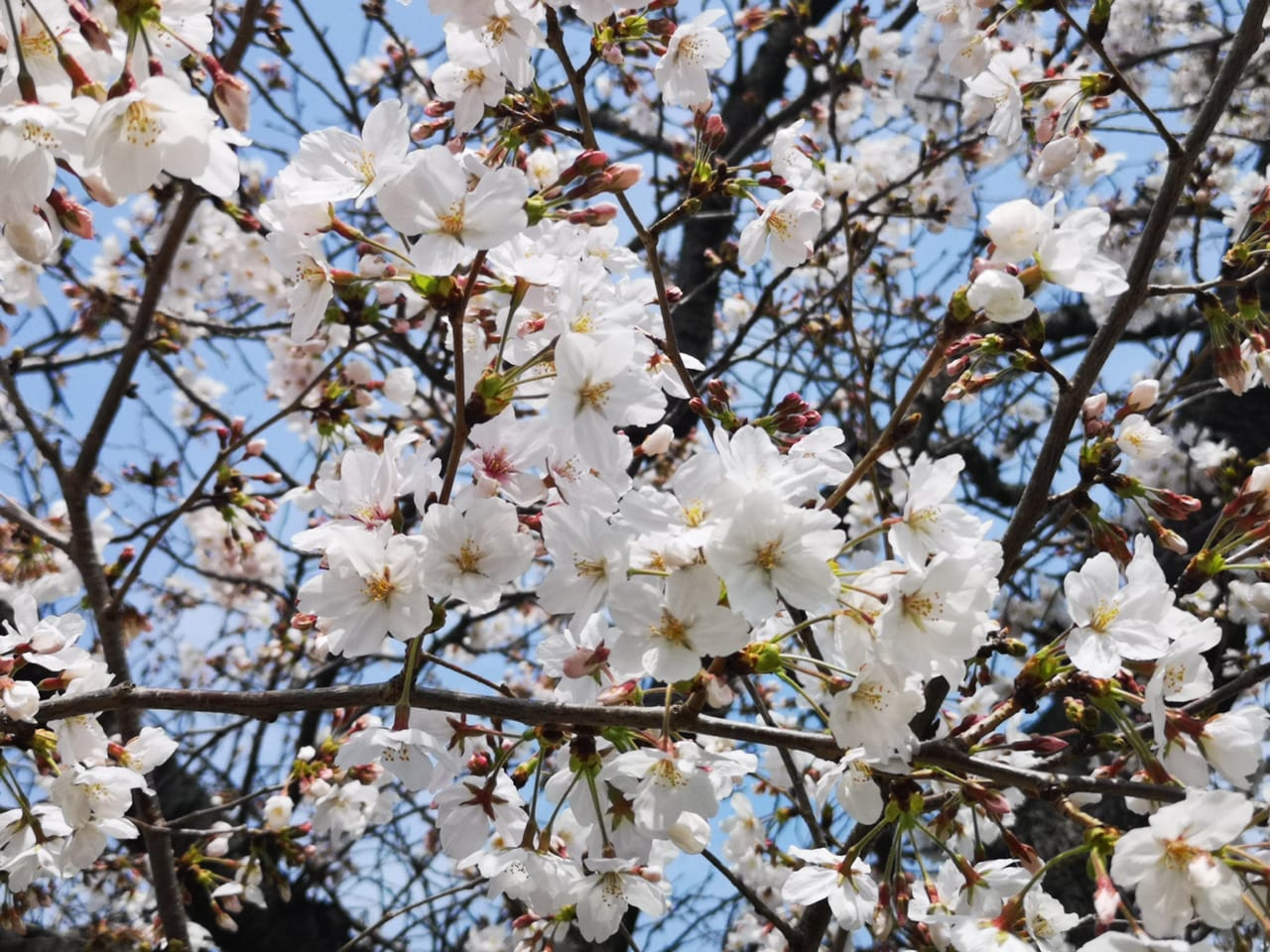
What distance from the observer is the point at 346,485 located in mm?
1389

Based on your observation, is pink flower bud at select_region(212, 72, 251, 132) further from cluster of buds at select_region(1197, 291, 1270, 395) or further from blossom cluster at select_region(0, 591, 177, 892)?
cluster of buds at select_region(1197, 291, 1270, 395)

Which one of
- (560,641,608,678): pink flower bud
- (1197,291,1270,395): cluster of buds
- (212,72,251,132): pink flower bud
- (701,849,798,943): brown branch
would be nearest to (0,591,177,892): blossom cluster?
(560,641,608,678): pink flower bud

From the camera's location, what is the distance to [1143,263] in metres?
1.72

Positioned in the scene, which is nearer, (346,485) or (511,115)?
(346,485)

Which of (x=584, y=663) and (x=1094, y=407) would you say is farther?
(x=1094, y=407)

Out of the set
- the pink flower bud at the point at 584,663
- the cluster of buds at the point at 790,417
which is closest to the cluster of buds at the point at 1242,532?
the cluster of buds at the point at 790,417

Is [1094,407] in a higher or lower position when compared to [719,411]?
lower

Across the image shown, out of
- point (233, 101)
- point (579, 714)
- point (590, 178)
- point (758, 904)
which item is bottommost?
point (758, 904)

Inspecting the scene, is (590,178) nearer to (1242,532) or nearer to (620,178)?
(620,178)

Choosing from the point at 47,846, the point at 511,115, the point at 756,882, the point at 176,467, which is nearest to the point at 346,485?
the point at 511,115

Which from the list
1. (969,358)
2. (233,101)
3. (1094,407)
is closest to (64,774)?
(233,101)

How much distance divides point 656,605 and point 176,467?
119 inches

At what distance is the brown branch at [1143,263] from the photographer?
172 cm

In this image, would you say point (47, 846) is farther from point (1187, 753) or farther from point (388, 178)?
point (1187, 753)
